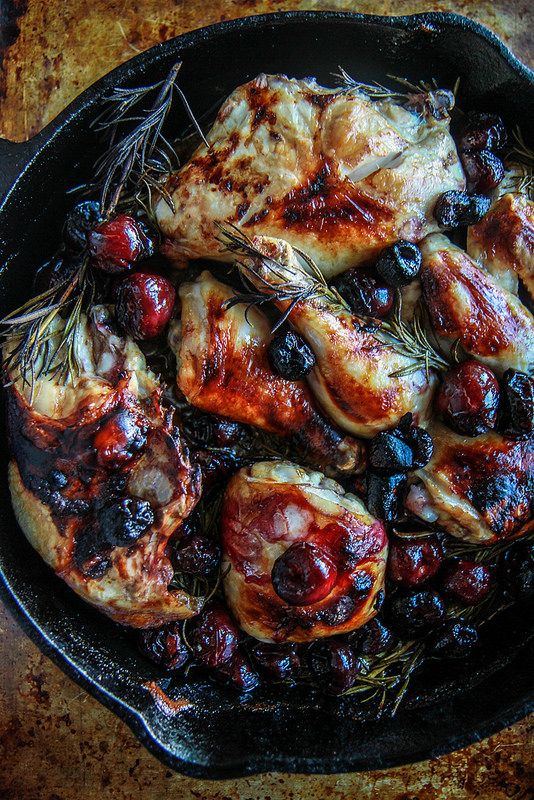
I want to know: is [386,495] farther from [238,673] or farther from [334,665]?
[238,673]

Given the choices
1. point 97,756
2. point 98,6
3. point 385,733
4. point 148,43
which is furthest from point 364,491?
point 98,6

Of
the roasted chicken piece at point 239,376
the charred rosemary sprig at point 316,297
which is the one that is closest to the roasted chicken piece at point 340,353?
the charred rosemary sprig at point 316,297

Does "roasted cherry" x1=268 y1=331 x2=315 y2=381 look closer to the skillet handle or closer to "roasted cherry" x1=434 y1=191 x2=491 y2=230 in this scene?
"roasted cherry" x1=434 y1=191 x2=491 y2=230

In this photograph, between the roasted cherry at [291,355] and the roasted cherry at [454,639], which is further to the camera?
the roasted cherry at [454,639]

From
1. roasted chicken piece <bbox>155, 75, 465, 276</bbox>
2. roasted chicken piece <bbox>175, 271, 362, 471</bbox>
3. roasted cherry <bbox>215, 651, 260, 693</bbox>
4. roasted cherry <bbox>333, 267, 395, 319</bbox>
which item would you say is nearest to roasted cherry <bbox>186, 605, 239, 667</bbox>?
roasted cherry <bbox>215, 651, 260, 693</bbox>

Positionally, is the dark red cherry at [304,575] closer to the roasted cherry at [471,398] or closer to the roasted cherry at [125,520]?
the roasted cherry at [125,520]

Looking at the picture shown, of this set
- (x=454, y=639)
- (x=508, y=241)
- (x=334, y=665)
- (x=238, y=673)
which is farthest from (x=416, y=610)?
(x=508, y=241)

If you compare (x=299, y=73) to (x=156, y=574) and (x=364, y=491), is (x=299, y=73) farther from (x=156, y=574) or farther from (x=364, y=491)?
(x=156, y=574)
